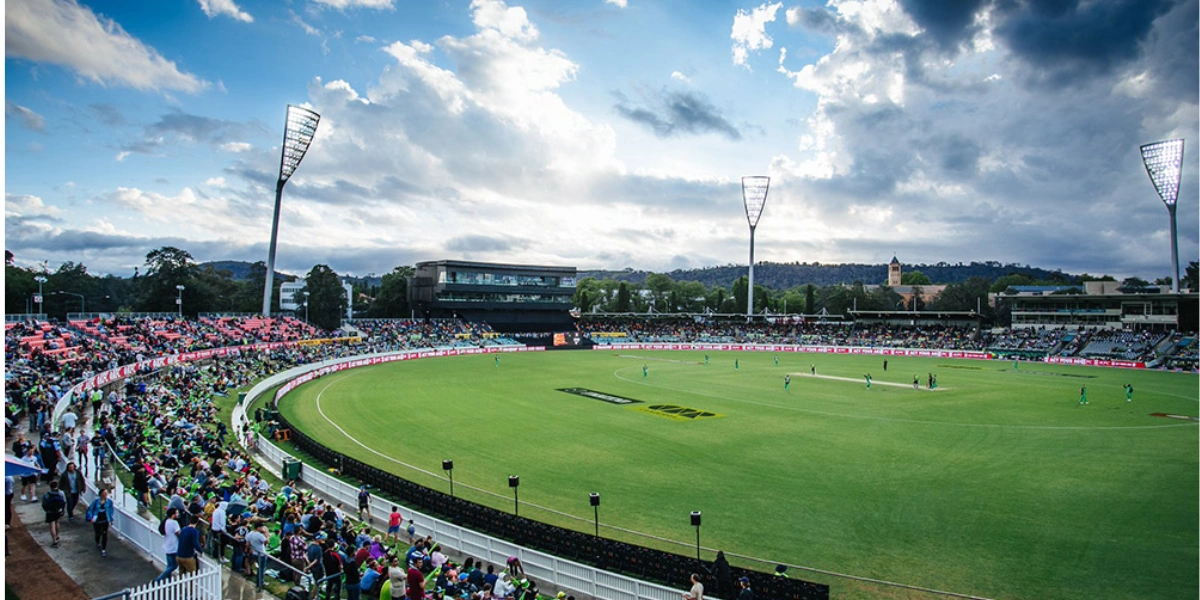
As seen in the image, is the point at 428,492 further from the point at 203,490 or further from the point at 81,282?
the point at 81,282

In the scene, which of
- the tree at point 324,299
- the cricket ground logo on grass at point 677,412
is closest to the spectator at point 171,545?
the cricket ground logo on grass at point 677,412

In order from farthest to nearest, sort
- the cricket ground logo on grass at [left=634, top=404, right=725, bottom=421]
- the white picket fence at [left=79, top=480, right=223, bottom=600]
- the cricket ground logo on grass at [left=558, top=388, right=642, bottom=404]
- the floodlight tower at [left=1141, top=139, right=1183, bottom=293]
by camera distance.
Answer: the floodlight tower at [left=1141, top=139, right=1183, bottom=293], the cricket ground logo on grass at [left=558, top=388, right=642, bottom=404], the cricket ground logo on grass at [left=634, top=404, right=725, bottom=421], the white picket fence at [left=79, top=480, right=223, bottom=600]

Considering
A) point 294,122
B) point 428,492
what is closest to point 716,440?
point 428,492

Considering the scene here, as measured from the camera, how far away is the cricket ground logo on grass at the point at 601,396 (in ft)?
141

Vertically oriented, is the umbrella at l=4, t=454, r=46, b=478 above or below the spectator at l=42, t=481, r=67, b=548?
above

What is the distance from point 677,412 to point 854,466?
13.6m

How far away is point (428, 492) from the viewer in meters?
20.0

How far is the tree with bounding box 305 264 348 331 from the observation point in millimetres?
88062

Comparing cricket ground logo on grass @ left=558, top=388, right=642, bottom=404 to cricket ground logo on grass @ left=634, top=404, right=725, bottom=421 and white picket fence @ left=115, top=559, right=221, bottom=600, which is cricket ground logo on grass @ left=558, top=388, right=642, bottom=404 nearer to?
cricket ground logo on grass @ left=634, top=404, right=725, bottom=421

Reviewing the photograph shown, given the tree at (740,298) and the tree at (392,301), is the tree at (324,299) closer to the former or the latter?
the tree at (392,301)

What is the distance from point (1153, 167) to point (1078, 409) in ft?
184

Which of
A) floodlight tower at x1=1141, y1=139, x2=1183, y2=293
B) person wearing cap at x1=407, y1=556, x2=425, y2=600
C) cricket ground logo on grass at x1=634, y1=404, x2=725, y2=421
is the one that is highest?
floodlight tower at x1=1141, y1=139, x2=1183, y2=293

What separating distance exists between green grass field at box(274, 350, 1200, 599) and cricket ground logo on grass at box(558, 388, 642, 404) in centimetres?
94

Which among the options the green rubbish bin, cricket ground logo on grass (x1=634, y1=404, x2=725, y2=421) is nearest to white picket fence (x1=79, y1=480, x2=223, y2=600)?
the green rubbish bin
